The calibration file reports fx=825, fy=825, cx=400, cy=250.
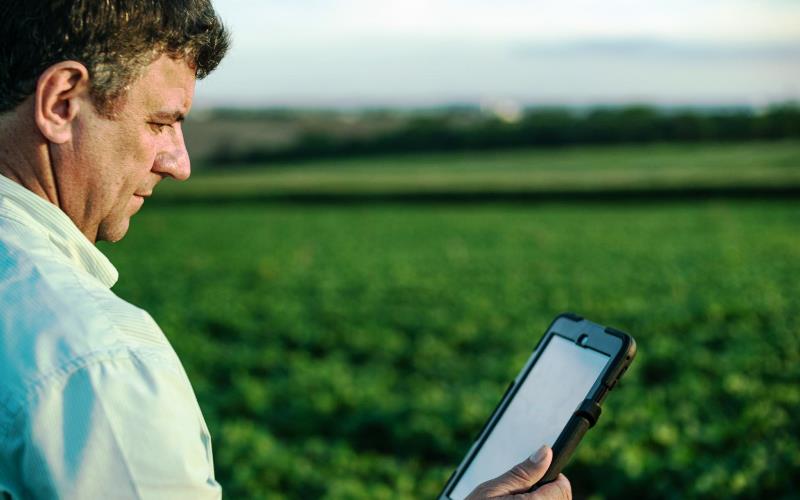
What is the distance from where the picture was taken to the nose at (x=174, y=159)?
160 cm

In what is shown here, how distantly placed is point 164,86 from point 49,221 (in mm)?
318

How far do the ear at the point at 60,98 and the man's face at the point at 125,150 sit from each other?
19mm

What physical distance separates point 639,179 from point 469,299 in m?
29.3

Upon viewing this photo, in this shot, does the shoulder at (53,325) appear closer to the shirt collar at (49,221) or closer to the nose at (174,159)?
the shirt collar at (49,221)

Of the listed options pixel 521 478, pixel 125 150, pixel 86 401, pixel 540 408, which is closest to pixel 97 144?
pixel 125 150

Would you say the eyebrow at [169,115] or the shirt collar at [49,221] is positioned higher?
the eyebrow at [169,115]

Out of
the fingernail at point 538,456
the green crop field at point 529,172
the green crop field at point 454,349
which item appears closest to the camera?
the fingernail at point 538,456

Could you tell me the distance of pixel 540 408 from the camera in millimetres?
1889

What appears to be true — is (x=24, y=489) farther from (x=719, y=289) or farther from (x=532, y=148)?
(x=532, y=148)

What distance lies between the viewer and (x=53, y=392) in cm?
109

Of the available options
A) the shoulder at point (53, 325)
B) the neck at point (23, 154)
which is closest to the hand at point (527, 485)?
the shoulder at point (53, 325)

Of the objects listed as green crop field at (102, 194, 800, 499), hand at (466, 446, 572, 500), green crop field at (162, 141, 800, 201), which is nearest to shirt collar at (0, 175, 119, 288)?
hand at (466, 446, 572, 500)

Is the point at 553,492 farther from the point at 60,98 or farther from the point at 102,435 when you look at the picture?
the point at 60,98

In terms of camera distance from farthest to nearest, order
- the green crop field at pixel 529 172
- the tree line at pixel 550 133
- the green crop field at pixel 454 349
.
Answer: the tree line at pixel 550 133, the green crop field at pixel 529 172, the green crop field at pixel 454 349
